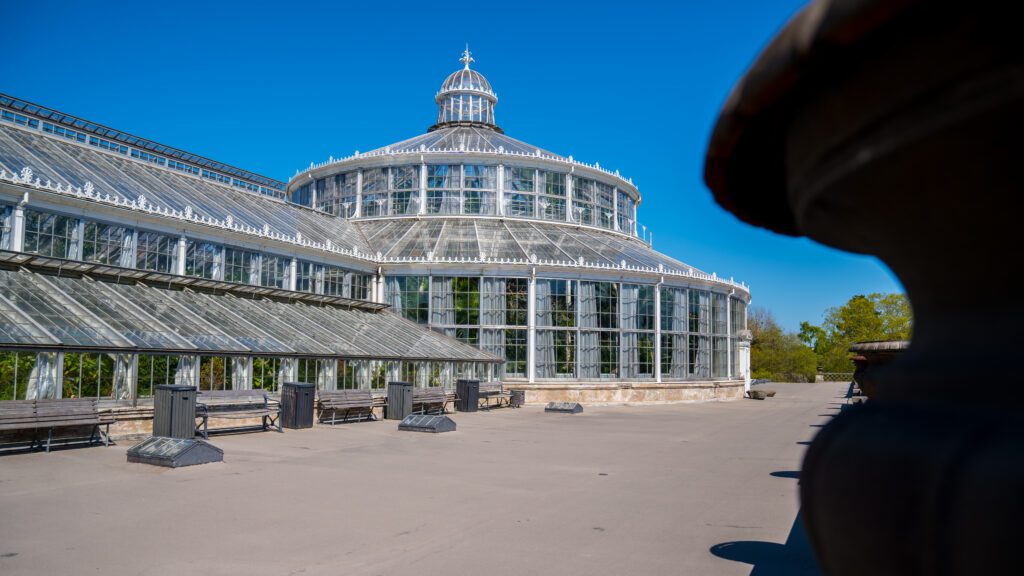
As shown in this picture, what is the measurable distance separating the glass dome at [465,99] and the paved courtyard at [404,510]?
34.2 metres

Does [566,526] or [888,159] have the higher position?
[888,159]

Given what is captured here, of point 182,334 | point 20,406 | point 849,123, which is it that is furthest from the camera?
point 182,334

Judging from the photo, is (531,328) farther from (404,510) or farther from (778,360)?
(778,360)

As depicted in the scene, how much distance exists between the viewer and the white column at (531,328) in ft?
112

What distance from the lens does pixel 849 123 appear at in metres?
1.51

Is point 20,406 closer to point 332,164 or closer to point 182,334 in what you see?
point 182,334

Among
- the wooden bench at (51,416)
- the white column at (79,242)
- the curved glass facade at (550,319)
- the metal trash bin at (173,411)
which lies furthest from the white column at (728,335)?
the wooden bench at (51,416)

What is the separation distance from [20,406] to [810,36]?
1582 cm

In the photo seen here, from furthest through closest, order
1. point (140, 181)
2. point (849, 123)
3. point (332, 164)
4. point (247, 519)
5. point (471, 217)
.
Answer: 1. point (332, 164)
2. point (471, 217)
3. point (140, 181)
4. point (247, 519)
5. point (849, 123)

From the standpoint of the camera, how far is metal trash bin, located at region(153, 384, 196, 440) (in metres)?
15.6

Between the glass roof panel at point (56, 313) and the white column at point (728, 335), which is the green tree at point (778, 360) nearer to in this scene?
the white column at point (728, 335)

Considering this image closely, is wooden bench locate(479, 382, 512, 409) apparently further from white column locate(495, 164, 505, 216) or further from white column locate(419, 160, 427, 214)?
white column locate(419, 160, 427, 214)

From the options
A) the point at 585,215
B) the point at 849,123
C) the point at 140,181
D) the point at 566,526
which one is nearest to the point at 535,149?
the point at 585,215

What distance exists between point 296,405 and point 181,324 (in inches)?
150
